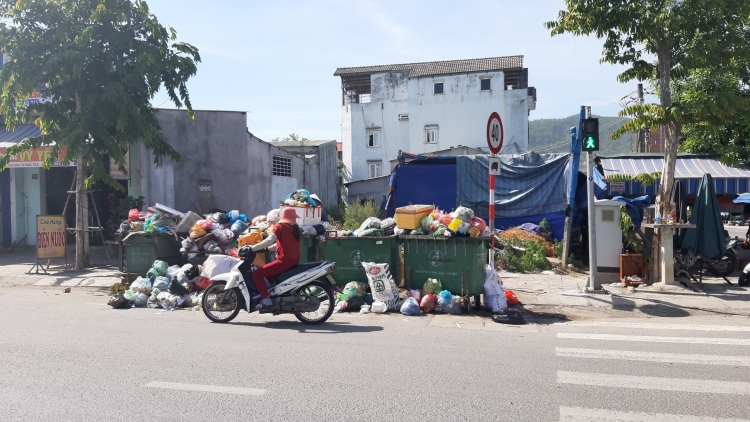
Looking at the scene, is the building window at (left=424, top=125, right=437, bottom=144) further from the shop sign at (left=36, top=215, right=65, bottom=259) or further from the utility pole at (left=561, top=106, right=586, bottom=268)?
the shop sign at (left=36, top=215, right=65, bottom=259)

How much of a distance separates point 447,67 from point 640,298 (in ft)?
112

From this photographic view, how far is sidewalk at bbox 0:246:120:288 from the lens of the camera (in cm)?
1414

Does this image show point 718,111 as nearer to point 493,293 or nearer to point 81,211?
point 493,293

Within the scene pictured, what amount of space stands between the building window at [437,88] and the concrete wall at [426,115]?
236 millimetres

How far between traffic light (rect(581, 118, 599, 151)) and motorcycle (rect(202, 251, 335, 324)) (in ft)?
18.8

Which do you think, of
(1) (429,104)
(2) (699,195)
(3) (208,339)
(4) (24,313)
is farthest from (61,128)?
(1) (429,104)

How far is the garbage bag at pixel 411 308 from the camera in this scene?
9883 millimetres

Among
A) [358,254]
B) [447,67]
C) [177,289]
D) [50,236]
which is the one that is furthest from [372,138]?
[177,289]

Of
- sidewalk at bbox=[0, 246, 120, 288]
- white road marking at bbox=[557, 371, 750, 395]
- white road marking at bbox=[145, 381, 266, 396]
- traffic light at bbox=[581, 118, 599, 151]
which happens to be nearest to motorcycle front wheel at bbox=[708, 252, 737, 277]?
traffic light at bbox=[581, 118, 599, 151]

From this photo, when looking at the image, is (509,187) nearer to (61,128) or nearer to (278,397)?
(61,128)

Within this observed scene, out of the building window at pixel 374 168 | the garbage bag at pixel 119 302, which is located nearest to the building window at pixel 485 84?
the building window at pixel 374 168

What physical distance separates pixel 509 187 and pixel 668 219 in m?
7.66

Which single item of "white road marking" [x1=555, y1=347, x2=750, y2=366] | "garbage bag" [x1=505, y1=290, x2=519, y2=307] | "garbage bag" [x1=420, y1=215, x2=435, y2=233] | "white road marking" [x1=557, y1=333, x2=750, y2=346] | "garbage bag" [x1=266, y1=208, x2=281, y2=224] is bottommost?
"white road marking" [x1=557, y1=333, x2=750, y2=346]

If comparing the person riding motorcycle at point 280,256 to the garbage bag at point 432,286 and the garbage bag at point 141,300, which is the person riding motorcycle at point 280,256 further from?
the garbage bag at point 141,300
